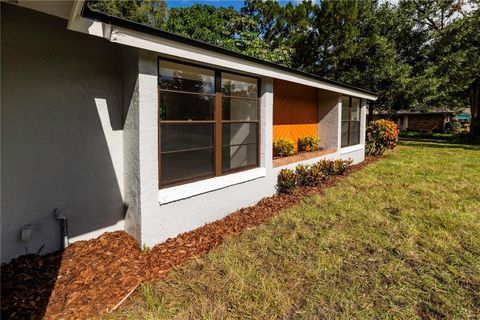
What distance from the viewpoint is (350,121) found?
34.6 feet

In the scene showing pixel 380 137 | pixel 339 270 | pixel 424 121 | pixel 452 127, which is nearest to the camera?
pixel 339 270

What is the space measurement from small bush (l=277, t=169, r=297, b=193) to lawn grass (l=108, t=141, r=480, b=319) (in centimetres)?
87

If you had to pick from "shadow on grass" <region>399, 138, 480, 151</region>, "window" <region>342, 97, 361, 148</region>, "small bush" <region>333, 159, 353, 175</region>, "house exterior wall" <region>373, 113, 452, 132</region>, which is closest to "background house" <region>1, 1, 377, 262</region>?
"small bush" <region>333, 159, 353, 175</region>

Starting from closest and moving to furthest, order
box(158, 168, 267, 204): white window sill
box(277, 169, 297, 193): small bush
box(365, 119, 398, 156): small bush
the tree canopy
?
box(158, 168, 267, 204): white window sill < box(277, 169, 297, 193): small bush < box(365, 119, 398, 156): small bush < the tree canopy

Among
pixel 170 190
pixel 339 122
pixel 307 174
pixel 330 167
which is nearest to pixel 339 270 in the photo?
pixel 170 190

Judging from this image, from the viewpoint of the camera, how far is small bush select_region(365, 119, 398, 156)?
12.2 meters

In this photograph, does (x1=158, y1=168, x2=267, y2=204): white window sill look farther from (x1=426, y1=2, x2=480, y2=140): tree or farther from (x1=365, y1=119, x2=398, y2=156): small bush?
(x1=426, y1=2, x2=480, y2=140): tree

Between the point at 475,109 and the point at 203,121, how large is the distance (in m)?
25.1

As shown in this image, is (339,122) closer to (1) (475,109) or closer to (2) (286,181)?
(2) (286,181)

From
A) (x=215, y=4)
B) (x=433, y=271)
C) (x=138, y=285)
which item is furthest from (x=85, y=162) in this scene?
(x=215, y=4)

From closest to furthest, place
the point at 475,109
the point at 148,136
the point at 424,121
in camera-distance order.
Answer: the point at 148,136 → the point at 475,109 → the point at 424,121

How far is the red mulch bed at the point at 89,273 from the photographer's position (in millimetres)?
2607

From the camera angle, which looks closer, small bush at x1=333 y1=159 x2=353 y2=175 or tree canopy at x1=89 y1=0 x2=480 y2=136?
small bush at x1=333 y1=159 x2=353 y2=175

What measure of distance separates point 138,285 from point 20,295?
3.80 feet
